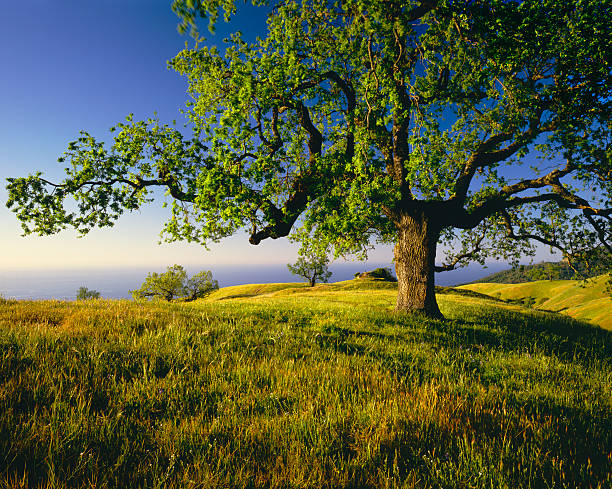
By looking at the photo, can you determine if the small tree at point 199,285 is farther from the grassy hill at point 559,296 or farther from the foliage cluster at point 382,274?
the grassy hill at point 559,296

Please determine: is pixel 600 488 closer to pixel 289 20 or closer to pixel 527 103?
pixel 527 103

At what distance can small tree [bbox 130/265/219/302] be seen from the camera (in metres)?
70.4

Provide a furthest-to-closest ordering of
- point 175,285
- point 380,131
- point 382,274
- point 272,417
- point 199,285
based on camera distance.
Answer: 1. point 382,274
2. point 199,285
3. point 175,285
4. point 380,131
5. point 272,417

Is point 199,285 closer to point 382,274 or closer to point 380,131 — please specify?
point 382,274

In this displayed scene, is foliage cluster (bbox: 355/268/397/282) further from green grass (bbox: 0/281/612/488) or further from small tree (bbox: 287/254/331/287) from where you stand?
green grass (bbox: 0/281/612/488)

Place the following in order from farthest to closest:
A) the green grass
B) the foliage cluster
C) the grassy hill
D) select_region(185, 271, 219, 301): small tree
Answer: the grassy hill
the foliage cluster
select_region(185, 271, 219, 301): small tree
the green grass

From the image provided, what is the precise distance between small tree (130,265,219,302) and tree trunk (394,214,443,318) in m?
68.3

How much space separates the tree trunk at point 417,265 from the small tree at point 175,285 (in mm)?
68267

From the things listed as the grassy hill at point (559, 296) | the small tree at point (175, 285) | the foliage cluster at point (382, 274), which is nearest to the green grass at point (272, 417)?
the foliage cluster at point (382, 274)

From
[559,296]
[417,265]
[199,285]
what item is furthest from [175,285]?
[559,296]

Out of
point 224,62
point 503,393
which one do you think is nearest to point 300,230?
point 224,62

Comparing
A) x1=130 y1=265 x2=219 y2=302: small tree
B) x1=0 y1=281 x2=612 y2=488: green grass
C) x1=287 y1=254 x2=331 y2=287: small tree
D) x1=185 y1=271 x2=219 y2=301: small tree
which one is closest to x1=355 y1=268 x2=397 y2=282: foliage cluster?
x1=287 y1=254 x2=331 y2=287: small tree

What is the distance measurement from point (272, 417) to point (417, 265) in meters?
11.1

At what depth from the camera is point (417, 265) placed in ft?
41.0
